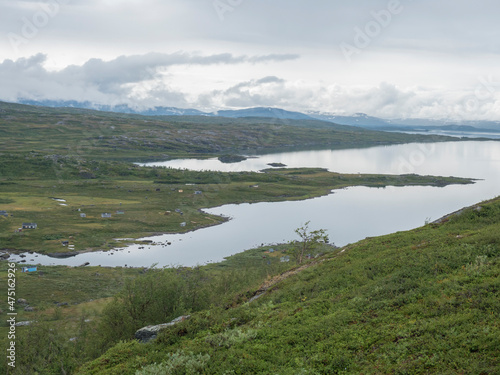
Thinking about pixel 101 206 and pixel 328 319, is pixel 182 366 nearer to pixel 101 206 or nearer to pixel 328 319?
pixel 328 319

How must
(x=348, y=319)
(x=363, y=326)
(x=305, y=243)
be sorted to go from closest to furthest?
(x=363, y=326), (x=348, y=319), (x=305, y=243)

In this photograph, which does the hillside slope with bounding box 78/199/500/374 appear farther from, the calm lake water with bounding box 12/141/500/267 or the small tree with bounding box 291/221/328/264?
the calm lake water with bounding box 12/141/500/267

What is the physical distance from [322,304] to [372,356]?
25.2 ft

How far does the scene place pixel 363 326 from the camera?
67.1ft

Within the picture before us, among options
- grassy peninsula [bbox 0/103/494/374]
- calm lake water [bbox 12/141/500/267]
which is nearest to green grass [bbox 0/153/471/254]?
calm lake water [bbox 12/141/500/267]

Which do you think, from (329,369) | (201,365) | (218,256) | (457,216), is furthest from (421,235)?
(218,256)

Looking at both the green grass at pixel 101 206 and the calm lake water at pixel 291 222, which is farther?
the green grass at pixel 101 206

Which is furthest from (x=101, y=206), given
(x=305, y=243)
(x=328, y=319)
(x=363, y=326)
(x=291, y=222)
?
(x=363, y=326)

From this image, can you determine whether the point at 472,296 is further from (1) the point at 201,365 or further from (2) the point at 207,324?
(2) the point at 207,324

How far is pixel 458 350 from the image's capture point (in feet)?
51.8

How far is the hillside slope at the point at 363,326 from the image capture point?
16578mm

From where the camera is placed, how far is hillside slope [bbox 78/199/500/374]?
54.4 feet

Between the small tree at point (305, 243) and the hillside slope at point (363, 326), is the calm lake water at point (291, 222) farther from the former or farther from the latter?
the hillside slope at point (363, 326)

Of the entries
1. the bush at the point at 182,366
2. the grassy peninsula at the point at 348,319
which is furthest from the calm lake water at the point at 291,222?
the bush at the point at 182,366
